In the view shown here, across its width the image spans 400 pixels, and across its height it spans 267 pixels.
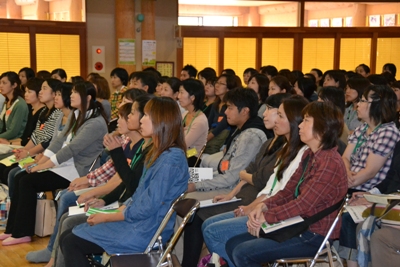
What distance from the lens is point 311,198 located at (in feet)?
10.2

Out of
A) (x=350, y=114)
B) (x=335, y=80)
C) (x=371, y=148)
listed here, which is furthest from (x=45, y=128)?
(x=335, y=80)

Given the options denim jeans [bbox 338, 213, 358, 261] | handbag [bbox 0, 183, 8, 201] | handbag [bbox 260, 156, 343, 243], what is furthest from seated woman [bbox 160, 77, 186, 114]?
handbag [bbox 260, 156, 343, 243]

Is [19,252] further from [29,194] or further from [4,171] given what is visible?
[4,171]

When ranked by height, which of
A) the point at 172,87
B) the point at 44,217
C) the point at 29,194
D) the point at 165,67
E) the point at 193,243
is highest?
the point at 165,67

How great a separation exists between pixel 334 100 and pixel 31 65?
279 inches

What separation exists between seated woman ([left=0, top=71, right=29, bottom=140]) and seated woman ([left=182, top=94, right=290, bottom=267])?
3534 mm

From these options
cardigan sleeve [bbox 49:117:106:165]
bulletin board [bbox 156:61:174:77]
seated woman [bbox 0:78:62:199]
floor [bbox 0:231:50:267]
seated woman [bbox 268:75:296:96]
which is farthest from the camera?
bulletin board [bbox 156:61:174:77]

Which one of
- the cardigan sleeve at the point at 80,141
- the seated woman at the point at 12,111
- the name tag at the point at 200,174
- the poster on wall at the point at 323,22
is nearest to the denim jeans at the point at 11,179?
the cardigan sleeve at the point at 80,141

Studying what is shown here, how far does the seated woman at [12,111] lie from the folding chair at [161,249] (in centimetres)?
406

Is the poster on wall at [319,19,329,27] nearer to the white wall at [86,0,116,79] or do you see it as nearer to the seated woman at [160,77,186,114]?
the white wall at [86,0,116,79]

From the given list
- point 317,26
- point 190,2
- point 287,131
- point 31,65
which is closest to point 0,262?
point 287,131

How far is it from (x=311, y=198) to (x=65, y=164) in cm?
283

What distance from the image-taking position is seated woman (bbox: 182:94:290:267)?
3.92 metres

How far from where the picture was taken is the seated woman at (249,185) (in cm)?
392
